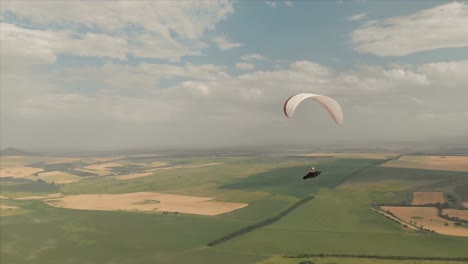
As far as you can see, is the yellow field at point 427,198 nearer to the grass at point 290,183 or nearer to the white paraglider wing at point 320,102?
the grass at point 290,183

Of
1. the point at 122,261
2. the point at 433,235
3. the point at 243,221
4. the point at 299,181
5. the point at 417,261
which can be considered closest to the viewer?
the point at 417,261

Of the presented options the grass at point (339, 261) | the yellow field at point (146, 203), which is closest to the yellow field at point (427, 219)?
the grass at point (339, 261)

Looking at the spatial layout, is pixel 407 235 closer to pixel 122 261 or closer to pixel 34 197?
pixel 122 261

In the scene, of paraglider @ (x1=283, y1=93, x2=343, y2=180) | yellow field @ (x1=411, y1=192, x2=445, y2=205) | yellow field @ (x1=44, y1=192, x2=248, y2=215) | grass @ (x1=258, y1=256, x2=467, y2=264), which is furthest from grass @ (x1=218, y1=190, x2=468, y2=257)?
paraglider @ (x1=283, y1=93, x2=343, y2=180)

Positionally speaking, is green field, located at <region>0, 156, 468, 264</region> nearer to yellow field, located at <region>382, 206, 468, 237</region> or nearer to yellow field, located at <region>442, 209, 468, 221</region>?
yellow field, located at <region>382, 206, 468, 237</region>

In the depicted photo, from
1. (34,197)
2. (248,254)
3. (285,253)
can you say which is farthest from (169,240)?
(34,197)
